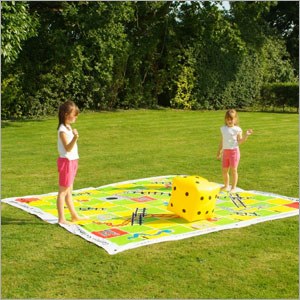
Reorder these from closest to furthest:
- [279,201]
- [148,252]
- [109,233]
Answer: [148,252]
[109,233]
[279,201]

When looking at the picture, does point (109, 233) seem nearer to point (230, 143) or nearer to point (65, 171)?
point (65, 171)

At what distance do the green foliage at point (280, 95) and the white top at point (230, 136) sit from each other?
58.2 ft

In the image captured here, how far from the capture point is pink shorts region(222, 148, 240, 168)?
341 inches

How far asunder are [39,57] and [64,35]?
4.49 feet

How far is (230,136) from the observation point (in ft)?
28.6

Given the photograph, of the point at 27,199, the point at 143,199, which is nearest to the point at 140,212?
the point at 143,199

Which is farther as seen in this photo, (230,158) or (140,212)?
(230,158)

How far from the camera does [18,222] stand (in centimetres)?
673

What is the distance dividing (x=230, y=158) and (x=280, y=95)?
61.2 feet

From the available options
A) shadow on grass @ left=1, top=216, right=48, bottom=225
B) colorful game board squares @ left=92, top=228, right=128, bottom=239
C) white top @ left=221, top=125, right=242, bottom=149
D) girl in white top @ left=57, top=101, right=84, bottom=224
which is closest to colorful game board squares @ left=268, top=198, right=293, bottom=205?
white top @ left=221, top=125, right=242, bottom=149

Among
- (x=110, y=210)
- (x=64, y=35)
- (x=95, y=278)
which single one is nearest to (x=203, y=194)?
(x=110, y=210)

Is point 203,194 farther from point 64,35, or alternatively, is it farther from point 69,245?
point 64,35

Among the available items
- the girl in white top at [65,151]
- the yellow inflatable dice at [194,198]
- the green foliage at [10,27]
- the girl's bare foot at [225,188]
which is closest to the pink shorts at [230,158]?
the girl's bare foot at [225,188]

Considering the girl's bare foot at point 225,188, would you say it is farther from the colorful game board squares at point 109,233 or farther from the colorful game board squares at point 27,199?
the colorful game board squares at point 27,199
